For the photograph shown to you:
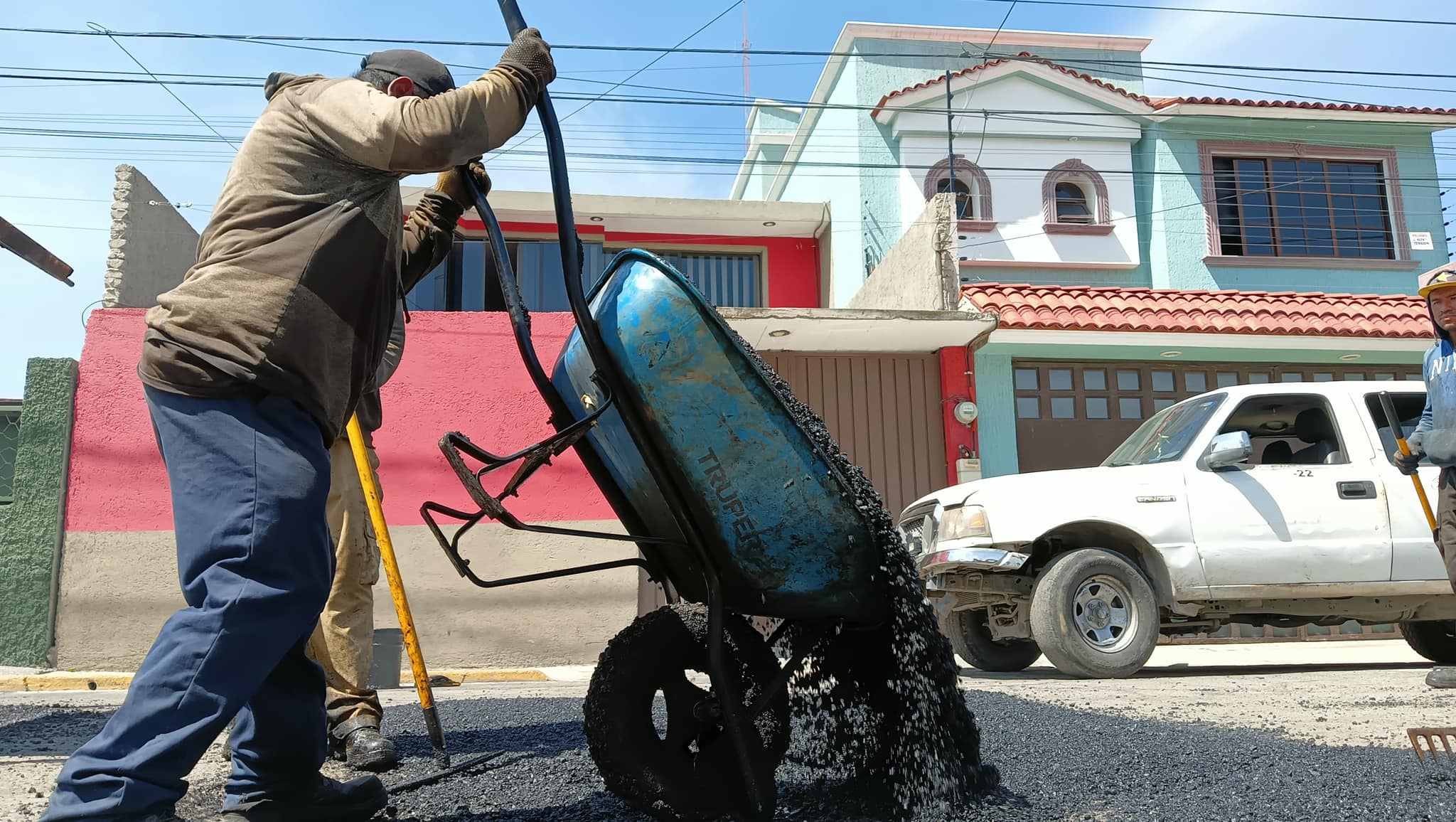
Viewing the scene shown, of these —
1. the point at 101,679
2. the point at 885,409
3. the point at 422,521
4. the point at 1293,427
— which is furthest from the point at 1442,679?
the point at 101,679

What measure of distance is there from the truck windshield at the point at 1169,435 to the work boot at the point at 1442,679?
1734 mm

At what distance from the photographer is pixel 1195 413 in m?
6.32

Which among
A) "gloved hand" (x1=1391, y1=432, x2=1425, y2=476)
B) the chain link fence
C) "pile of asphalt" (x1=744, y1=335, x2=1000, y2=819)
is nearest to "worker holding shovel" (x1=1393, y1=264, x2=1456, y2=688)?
"gloved hand" (x1=1391, y1=432, x2=1425, y2=476)

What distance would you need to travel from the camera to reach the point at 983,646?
21.6 ft

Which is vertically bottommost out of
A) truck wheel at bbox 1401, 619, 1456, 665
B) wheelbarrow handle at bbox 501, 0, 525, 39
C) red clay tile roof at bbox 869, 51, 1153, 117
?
truck wheel at bbox 1401, 619, 1456, 665

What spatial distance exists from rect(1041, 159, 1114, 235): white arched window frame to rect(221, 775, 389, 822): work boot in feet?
48.7

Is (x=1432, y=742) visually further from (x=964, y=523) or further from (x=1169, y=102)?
(x=1169, y=102)

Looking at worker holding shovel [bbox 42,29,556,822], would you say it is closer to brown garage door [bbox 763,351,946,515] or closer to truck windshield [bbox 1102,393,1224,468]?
truck windshield [bbox 1102,393,1224,468]

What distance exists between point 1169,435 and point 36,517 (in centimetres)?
801

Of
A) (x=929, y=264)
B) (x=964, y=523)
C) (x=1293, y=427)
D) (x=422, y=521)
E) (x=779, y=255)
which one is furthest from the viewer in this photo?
(x=779, y=255)

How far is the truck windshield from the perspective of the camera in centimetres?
616

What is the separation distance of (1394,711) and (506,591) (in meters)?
5.91

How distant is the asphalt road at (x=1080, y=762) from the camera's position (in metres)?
2.22

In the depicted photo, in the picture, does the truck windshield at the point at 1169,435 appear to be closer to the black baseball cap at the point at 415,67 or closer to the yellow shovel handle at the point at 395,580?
the yellow shovel handle at the point at 395,580
